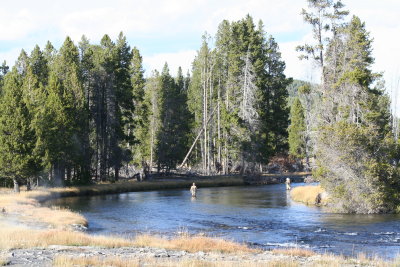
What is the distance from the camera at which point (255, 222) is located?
32.8 metres

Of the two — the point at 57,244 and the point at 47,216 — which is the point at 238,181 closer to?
the point at 47,216

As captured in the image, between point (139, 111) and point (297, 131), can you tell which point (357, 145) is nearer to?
point (139, 111)

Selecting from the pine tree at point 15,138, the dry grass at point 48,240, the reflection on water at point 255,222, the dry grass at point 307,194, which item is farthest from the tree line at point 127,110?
the dry grass at point 48,240

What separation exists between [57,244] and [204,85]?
63934 millimetres

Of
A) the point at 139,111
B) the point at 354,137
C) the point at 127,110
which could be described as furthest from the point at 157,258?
the point at 139,111

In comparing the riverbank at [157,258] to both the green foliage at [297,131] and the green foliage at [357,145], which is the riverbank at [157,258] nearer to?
the green foliage at [357,145]

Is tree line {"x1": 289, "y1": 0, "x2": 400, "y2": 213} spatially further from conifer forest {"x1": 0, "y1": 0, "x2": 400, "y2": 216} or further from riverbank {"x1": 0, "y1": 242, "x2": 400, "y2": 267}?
riverbank {"x1": 0, "y1": 242, "x2": 400, "y2": 267}

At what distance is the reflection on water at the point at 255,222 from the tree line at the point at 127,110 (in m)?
8.66

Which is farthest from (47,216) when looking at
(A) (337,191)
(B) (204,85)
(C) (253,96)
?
(B) (204,85)

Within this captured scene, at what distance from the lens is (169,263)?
16188mm

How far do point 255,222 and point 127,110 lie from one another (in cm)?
4564

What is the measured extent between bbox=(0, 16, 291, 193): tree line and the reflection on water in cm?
866

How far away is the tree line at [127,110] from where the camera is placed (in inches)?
1972

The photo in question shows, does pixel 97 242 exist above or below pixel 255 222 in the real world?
above
